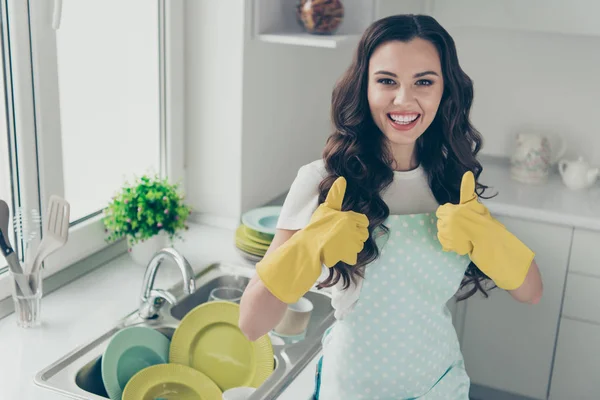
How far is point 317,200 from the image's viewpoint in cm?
130

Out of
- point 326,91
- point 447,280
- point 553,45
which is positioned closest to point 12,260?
point 447,280

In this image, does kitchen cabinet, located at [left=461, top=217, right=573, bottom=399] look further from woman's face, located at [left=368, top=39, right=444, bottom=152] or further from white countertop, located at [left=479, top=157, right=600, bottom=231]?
woman's face, located at [left=368, top=39, right=444, bottom=152]

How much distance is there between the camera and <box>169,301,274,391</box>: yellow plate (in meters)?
1.65

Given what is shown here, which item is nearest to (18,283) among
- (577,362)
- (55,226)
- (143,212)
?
(55,226)

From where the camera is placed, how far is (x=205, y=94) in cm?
221

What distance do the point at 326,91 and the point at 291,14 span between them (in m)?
0.46

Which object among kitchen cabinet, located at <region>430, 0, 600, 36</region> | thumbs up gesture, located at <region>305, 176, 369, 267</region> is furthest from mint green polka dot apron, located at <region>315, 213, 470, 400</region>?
kitchen cabinet, located at <region>430, 0, 600, 36</region>

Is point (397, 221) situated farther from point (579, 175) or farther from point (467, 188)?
point (579, 175)

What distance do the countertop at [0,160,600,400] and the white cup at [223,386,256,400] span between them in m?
0.08

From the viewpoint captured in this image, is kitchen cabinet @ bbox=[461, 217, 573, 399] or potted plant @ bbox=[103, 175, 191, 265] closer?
potted plant @ bbox=[103, 175, 191, 265]

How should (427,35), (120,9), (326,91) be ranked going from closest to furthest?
1. (427,35)
2. (120,9)
3. (326,91)

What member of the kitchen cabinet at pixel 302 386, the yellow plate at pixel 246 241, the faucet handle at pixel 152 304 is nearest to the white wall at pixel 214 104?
the yellow plate at pixel 246 241

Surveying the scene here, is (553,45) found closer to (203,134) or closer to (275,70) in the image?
(275,70)

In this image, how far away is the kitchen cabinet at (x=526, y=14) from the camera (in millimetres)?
2277
